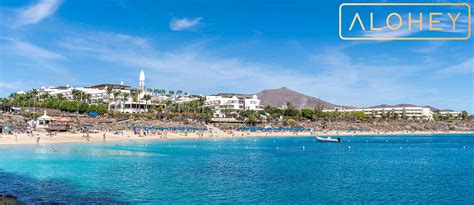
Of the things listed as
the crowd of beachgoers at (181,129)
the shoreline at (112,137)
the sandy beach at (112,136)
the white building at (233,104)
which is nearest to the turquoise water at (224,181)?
the shoreline at (112,137)

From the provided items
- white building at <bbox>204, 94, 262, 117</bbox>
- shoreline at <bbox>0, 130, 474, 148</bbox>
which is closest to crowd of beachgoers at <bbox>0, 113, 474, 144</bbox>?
shoreline at <bbox>0, 130, 474, 148</bbox>

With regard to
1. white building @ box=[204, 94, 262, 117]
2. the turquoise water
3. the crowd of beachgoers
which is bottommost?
the turquoise water

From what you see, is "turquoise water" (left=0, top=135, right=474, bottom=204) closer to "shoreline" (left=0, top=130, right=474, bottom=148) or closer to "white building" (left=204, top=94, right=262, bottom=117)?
"shoreline" (left=0, top=130, right=474, bottom=148)

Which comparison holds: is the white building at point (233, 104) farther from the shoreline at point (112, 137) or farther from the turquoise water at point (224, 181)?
the turquoise water at point (224, 181)

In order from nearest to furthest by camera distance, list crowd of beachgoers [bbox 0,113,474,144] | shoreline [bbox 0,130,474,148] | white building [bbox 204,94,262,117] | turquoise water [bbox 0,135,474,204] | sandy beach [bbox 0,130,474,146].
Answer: turquoise water [bbox 0,135,474,204] → shoreline [bbox 0,130,474,148] → sandy beach [bbox 0,130,474,146] → crowd of beachgoers [bbox 0,113,474,144] → white building [bbox 204,94,262,117]

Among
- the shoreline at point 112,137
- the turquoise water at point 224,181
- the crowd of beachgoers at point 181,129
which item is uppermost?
the crowd of beachgoers at point 181,129

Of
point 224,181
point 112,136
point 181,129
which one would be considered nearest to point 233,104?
point 181,129

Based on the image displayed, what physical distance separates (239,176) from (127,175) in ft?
26.3

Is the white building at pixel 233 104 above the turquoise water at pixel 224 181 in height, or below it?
above

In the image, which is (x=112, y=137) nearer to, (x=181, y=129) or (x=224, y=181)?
(x=181, y=129)

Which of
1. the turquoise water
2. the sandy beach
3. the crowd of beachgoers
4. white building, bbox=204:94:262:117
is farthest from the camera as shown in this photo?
white building, bbox=204:94:262:117

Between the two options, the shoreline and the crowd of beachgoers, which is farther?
the crowd of beachgoers

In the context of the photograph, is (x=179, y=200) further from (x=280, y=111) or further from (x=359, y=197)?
(x=280, y=111)

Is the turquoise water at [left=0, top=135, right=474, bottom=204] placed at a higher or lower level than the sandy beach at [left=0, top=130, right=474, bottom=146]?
lower
